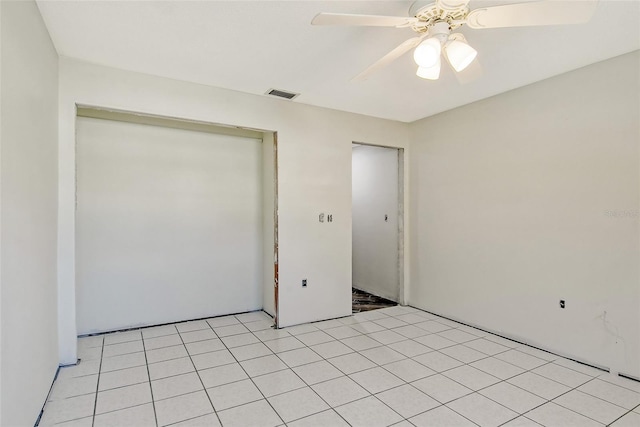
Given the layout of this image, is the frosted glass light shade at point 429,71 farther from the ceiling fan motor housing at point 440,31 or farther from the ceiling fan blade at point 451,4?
the ceiling fan blade at point 451,4

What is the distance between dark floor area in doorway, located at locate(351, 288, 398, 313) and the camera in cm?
456

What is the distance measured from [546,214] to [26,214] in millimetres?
3929

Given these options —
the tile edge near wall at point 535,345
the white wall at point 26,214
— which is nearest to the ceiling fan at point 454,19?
the white wall at point 26,214

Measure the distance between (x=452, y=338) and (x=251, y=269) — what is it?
96.9 inches

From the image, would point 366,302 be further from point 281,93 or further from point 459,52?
point 459,52

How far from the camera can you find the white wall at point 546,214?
264 cm

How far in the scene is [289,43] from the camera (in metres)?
2.45

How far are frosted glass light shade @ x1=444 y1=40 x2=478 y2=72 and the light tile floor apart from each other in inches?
85.0

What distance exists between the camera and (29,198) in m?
1.92

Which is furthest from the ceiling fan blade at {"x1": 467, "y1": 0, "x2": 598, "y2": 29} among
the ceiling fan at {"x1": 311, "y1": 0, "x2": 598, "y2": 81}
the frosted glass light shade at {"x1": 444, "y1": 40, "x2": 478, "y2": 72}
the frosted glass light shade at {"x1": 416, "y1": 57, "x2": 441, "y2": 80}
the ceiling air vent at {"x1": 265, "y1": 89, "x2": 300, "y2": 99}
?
the ceiling air vent at {"x1": 265, "y1": 89, "x2": 300, "y2": 99}

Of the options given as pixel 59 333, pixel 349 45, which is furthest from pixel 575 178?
pixel 59 333

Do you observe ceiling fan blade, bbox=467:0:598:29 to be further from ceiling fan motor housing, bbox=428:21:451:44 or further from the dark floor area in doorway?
the dark floor area in doorway

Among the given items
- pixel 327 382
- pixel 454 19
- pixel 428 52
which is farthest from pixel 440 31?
pixel 327 382

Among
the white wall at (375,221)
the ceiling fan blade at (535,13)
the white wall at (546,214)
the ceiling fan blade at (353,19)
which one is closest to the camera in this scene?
the ceiling fan blade at (535,13)
